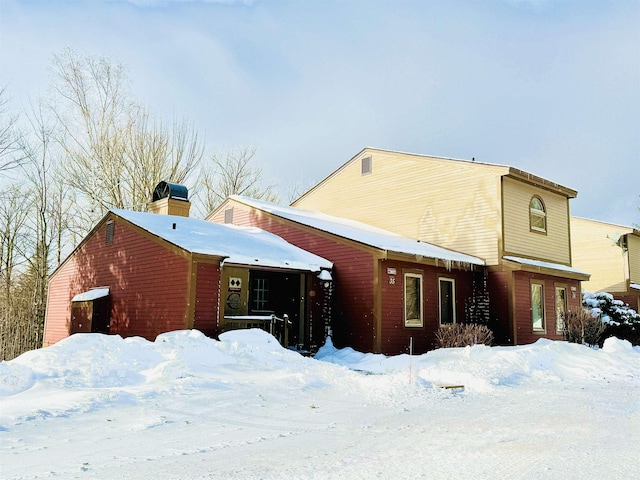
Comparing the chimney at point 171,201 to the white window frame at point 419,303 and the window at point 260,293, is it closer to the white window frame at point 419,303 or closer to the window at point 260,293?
the window at point 260,293

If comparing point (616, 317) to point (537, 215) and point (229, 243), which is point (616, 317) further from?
point (229, 243)

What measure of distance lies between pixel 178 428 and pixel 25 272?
23200mm

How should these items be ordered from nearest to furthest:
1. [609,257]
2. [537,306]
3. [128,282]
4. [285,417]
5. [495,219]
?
[285,417] < [128,282] < [495,219] < [537,306] < [609,257]

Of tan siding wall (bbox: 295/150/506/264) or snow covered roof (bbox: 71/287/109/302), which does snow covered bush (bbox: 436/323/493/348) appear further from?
snow covered roof (bbox: 71/287/109/302)

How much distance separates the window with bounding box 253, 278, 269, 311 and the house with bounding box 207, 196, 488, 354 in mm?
1794

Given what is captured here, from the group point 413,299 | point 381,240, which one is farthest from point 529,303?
point 381,240

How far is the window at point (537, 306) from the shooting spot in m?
18.4

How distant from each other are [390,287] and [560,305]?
8.21 meters

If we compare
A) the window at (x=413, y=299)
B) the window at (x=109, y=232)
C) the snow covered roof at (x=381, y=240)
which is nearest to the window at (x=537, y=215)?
the snow covered roof at (x=381, y=240)

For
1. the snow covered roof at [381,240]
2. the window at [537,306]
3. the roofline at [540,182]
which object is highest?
the roofline at [540,182]

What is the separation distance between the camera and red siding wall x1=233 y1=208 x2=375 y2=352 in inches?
598

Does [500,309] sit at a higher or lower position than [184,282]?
lower

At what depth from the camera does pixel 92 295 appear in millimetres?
16547

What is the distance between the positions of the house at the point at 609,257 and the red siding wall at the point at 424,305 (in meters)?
13.1
